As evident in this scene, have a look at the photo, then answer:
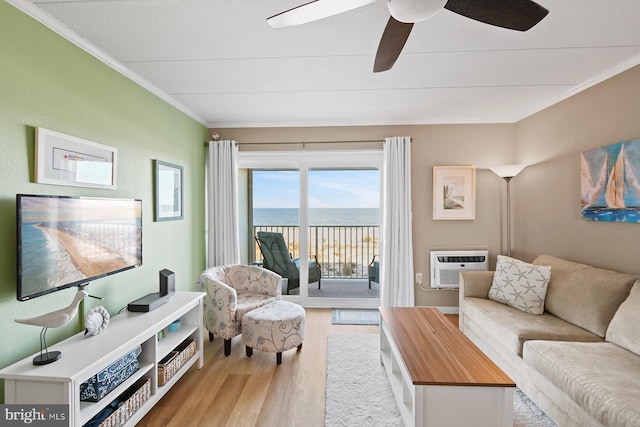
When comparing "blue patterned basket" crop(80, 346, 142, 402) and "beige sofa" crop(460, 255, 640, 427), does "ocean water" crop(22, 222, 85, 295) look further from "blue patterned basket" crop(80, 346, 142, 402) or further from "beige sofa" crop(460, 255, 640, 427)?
"beige sofa" crop(460, 255, 640, 427)

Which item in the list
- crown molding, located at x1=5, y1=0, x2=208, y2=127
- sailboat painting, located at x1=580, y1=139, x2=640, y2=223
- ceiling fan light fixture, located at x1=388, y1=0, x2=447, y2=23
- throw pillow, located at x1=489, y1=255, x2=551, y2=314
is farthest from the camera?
throw pillow, located at x1=489, y1=255, x2=551, y2=314

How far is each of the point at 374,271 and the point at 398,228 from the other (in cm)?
75

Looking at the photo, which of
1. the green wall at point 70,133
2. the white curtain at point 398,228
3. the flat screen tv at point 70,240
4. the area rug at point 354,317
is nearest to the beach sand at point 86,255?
the flat screen tv at point 70,240

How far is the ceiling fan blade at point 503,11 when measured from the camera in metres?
1.23

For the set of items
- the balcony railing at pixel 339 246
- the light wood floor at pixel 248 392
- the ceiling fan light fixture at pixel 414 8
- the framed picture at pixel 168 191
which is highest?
the ceiling fan light fixture at pixel 414 8

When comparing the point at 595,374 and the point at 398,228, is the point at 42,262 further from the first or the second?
the point at 398,228

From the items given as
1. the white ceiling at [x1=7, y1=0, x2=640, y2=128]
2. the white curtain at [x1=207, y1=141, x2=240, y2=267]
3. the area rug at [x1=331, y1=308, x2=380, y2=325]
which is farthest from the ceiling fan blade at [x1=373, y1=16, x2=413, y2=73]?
the area rug at [x1=331, y1=308, x2=380, y2=325]

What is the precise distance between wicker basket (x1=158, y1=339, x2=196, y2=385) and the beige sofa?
A: 8.15 feet

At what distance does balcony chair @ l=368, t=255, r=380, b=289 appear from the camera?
3953 mm

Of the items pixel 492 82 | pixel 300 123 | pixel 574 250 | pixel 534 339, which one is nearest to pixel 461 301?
pixel 534 339

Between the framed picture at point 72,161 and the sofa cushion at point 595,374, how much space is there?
10.3ft

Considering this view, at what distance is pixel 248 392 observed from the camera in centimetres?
219

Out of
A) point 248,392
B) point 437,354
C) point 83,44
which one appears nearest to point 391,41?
point 437,354

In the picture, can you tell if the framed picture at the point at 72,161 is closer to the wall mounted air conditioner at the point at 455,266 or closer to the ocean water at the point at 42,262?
the ocean water at the point at 42,262
